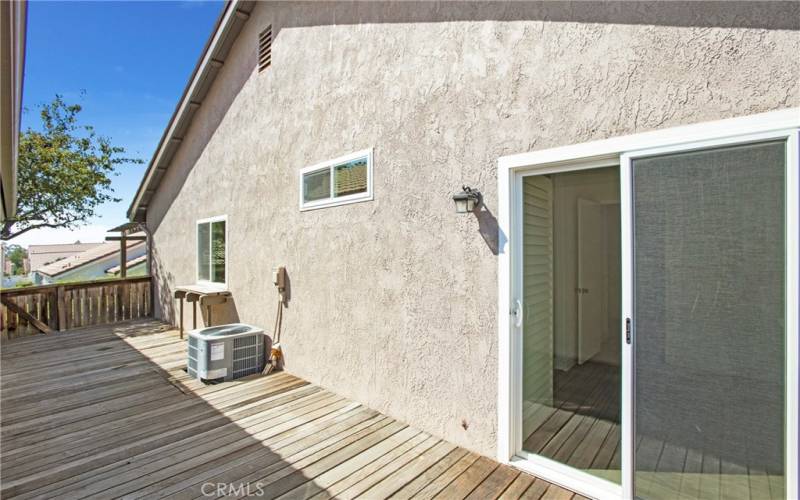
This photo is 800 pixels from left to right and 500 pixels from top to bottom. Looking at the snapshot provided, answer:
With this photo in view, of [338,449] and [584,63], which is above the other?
[584,63]

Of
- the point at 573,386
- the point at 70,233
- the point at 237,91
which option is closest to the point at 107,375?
the point at 237,91

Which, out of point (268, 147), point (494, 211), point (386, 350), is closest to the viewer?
point (494, 211)

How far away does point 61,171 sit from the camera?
1319 cm

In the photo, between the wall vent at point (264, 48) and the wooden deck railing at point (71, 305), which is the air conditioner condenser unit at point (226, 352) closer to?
the wall vent at point (264, 48)

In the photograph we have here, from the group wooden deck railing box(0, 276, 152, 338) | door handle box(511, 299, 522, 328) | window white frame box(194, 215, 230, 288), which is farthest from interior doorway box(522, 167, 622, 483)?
wooden deck railing box(0, 276, 152, 338)

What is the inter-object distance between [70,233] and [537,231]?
1840 cm

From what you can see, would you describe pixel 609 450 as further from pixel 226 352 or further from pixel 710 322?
pixel 226 352

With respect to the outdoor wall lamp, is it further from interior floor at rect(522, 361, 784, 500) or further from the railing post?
the railing post

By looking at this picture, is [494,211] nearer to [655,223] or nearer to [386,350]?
[655,223]

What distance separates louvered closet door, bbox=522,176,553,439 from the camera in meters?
3.25

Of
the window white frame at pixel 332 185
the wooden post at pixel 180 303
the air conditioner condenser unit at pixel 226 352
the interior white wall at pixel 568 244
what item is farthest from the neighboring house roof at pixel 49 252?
the interior white wall at pixel 568 244

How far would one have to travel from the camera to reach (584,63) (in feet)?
8.80

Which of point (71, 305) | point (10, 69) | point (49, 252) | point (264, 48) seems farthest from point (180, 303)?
point (49, 252)

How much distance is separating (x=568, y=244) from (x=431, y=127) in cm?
230
